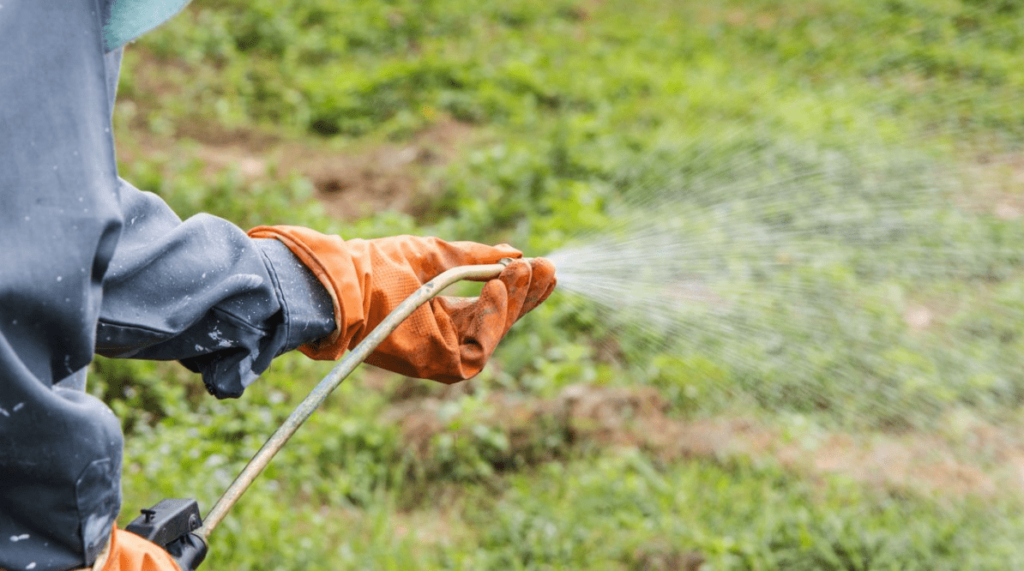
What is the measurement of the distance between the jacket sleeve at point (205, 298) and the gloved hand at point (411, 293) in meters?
0.04

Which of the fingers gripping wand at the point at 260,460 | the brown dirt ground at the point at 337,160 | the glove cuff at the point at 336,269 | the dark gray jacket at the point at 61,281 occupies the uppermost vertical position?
the dark gray jacket at the point at 61,281

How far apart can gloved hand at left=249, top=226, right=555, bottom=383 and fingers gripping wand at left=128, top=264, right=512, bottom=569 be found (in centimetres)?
8

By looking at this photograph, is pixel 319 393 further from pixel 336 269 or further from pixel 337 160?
pixel 337 160

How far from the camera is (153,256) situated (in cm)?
133

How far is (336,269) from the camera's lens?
162 cm

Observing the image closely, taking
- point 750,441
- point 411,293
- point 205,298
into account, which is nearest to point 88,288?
point 205,298

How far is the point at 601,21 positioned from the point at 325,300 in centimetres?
642

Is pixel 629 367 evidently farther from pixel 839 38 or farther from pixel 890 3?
pixel 890 3

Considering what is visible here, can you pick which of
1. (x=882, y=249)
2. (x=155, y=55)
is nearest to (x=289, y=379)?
(x=882, y=249)

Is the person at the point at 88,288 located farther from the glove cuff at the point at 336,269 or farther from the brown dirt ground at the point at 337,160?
the brown dirt ground at the point at 337,160

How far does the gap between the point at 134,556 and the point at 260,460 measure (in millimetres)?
259

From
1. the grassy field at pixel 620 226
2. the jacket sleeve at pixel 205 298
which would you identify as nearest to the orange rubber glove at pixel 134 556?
the jacket sleeve at pixel 205 298

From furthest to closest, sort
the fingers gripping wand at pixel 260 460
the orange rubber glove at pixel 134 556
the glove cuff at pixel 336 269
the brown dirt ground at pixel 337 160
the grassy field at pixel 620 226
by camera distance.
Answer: the brown dirt ground at pixel 337 160 → the grassy field at pixel 620 226 → the glove cuff at pixel 336 269 → the fingers gripping wand at pixel 260 460 → the orange rubber glove at pixel 134 556

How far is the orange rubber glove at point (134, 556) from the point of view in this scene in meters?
1.28
